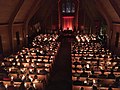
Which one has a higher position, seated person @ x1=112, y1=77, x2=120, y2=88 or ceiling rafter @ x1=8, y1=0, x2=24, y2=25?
ceiling rafter @ x1=8, y1=0, x2=24, y2=25

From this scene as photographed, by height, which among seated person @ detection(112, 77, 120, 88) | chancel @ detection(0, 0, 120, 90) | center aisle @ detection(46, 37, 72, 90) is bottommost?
center aisle @ detection(46, 37, 72, 90)

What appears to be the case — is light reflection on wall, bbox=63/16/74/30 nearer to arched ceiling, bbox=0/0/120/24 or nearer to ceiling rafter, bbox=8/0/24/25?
arched ceiling, bbox=0/0/120/24

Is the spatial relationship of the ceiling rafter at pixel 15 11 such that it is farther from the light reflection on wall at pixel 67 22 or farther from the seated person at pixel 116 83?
the light reflection on wall at pixel 67 22

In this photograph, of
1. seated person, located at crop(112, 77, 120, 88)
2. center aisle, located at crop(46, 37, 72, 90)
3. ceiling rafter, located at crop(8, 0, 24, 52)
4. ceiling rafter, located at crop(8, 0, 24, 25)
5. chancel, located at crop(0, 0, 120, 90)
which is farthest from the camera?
ceiling rafter, located at crop(8, 0, 24, 52)

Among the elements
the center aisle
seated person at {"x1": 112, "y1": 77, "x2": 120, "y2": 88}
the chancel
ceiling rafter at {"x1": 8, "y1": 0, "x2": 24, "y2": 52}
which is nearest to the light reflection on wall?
the chancel

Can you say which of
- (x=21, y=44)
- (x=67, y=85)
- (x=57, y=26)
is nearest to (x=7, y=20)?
(x=21, y=44)

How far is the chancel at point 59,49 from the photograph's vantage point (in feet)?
37.1

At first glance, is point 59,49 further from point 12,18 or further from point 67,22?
point 67,22

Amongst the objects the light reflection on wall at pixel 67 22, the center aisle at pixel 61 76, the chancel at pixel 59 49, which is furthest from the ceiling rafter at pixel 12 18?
the light reflection on wall at pixel 67 22

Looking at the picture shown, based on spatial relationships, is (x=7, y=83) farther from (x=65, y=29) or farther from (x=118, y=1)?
(x=65, y=29)

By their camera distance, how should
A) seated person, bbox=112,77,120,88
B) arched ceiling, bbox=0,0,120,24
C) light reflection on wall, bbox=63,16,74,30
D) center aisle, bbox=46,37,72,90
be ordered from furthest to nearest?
light reflection on wall, bbox=63,16,74,30
arched ceiling, bbox=0,0,120,24
center aisle, bbox=46,37,72,90
seated person, bbox=112,77,120,88

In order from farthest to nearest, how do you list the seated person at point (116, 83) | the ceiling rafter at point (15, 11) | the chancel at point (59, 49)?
1. the ceiling rafter at point (15, 11)
2. the chancel at point (59, 49)
3. the seated person at point (116, 83)

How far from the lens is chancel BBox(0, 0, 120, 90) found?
11.3 m

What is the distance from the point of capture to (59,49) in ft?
86.2
